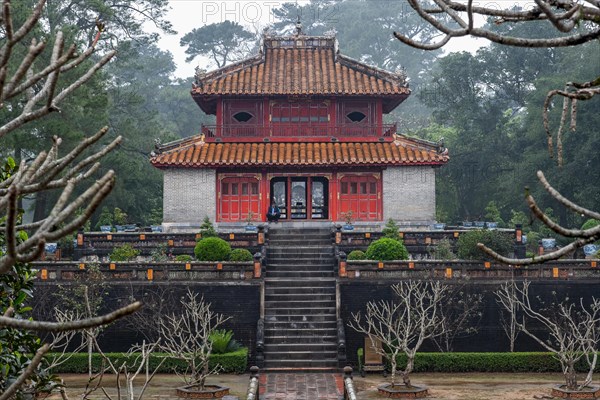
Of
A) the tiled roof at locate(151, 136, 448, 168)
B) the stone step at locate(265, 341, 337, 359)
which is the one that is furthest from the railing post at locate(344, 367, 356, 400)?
the tiled roof at locate(151, 136, 448, 168)

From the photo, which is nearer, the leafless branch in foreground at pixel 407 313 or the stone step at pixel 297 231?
the leafless branch in foreground at pixel 407 313

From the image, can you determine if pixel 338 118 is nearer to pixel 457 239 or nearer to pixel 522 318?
pixel 457 239

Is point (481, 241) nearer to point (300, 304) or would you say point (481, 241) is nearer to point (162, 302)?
point (300, 304)

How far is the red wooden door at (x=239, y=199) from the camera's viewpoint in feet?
116

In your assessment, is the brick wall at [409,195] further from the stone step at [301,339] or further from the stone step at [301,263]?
the stone step at [301,339]

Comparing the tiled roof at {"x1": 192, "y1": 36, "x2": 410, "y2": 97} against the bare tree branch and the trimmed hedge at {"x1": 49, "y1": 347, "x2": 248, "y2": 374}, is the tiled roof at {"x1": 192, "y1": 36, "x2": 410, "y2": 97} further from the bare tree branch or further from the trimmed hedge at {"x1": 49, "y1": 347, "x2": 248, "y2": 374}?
the bare tree branch

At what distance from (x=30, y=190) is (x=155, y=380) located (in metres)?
20.2

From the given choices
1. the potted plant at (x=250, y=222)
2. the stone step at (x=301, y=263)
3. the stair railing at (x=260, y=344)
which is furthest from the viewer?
the potted plant at (x=250, y=222)

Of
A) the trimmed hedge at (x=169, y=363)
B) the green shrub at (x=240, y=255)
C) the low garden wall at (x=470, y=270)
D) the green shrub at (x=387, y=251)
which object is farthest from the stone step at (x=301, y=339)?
the green shrub at (x=240, y=255)

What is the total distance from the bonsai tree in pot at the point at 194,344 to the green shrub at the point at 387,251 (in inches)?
191

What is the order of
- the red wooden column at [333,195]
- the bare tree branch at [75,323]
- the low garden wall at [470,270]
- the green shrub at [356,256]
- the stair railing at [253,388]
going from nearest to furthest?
the bare tree branch at [75,323] < the stair railing at [253,388] < the low garden wall at [470,270] < the green shrub at [356,256] < the red wooden column at [333,195]

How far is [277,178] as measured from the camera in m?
36.2

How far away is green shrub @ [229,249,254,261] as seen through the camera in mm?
28953

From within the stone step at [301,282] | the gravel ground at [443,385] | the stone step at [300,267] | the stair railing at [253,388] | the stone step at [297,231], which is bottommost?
the gravel ground at [443,385]
